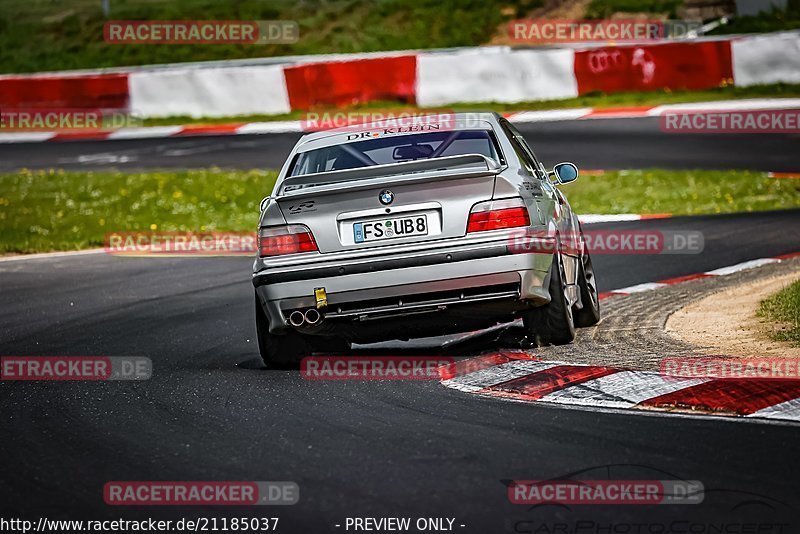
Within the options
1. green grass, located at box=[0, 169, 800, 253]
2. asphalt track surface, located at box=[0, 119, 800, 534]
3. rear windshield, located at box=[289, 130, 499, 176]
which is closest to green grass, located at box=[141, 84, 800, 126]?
green grass, located at box=[0, 169, 800, 253]

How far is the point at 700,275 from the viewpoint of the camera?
39.1ft

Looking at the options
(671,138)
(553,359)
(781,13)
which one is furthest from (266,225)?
(781,13)

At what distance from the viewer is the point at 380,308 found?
25.7 feet

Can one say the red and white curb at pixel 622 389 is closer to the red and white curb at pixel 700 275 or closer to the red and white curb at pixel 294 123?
the red and white curb at pixel 700 275

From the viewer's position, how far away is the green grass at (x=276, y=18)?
33406 mm

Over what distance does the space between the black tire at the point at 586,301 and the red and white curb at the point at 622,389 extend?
146 cm

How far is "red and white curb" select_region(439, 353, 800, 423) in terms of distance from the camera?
21.4 ft

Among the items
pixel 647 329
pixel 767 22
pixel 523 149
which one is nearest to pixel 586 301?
pixel 647 329

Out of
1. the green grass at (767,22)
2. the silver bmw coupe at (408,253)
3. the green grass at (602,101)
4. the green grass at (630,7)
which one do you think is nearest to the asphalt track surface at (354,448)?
the silver bmw coupe at (408,253)

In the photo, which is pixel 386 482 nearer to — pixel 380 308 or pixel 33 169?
pixel 380 308

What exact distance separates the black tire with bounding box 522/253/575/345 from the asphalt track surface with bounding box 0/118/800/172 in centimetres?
1141

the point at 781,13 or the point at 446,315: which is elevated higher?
the point at 781,13

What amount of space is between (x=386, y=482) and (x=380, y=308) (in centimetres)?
252

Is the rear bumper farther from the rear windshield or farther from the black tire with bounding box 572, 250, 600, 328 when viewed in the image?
the black tire with bounding box 572, 250, 600, 328
